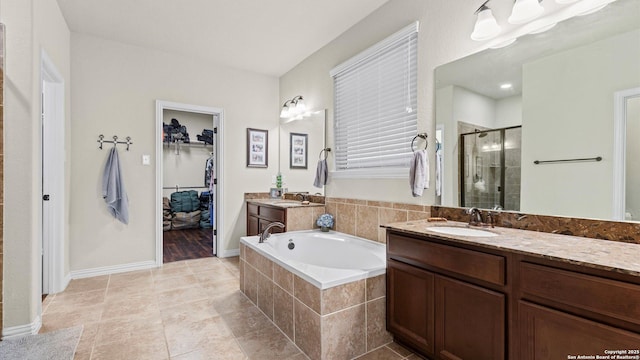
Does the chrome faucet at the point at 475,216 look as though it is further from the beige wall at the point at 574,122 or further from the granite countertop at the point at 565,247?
the beige wall at the point at 574,122

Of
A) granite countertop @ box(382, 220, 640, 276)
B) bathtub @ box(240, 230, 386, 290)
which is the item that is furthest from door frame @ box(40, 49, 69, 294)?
granite countertop @ box(382, 220, 640, 276)

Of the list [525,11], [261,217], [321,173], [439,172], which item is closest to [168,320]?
[261,217]

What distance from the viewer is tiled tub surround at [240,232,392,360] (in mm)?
1705

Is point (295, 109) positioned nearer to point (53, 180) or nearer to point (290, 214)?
point (290, 214)

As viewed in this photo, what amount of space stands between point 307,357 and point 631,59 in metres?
2.27

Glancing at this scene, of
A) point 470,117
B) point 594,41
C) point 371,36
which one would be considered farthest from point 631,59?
point 371,36

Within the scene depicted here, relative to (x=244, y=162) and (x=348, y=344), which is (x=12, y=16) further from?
(x=348, y=344)

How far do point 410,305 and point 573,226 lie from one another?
954 millimetres

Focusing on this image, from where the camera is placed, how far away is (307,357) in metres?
1.79

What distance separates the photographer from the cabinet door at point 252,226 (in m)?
3.83

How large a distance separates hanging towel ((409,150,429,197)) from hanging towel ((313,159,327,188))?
1.30m

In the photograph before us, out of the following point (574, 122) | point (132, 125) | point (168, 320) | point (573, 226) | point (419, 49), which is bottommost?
point (168, 320)

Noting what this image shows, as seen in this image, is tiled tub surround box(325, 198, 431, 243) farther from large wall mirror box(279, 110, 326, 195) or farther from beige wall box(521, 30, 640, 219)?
beige wall box(521, 30, 640, 219)

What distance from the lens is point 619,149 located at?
1.39 m
